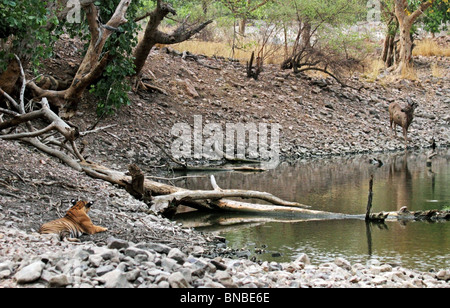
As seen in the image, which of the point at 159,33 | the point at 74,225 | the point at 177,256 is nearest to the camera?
the point at 177,256

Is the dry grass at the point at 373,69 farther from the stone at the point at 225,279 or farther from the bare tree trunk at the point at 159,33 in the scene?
the stone at the point at 225,279

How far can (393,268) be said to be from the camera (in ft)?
20.6

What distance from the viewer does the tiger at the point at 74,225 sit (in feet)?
21.2

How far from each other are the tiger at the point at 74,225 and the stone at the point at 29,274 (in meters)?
1.91

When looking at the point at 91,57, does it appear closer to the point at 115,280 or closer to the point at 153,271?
the point at 153,271

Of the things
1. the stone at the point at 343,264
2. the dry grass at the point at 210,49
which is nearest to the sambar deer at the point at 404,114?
the dry grass at the point at 210,49

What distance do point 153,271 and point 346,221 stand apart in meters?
4.93

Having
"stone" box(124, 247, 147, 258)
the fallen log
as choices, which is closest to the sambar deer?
the fallen log

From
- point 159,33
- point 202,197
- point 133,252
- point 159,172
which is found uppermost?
point 159,33

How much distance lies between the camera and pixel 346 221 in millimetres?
9180

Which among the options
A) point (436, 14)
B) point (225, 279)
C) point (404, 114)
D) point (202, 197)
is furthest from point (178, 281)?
point (436, 14)
